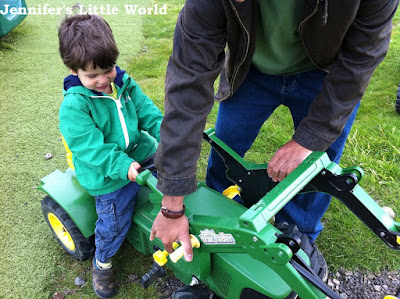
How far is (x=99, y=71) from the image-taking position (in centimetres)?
189

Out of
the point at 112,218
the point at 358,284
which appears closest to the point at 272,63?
the point at 112,218

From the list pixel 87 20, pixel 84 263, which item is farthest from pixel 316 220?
pixel 87 20

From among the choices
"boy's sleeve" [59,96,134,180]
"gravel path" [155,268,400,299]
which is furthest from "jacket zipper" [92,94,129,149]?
"gravel path" [155,268,400,299]

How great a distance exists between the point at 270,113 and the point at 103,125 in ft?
2.75

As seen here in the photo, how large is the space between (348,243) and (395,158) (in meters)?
0.95

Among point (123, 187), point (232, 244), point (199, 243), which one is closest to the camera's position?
point (232, 244)

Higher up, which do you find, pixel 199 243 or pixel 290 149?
pixel 290 149

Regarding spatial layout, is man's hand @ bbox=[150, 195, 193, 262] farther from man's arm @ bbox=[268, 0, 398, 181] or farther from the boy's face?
the boy's face

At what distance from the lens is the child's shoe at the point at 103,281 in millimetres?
2111

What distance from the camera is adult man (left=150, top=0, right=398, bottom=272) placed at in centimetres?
133

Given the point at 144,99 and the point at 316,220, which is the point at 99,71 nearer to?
the point at 144,99

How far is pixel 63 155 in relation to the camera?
3.07 m

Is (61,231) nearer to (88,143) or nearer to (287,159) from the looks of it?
(88,143)

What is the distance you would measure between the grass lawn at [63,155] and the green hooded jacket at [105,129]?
62 cm
